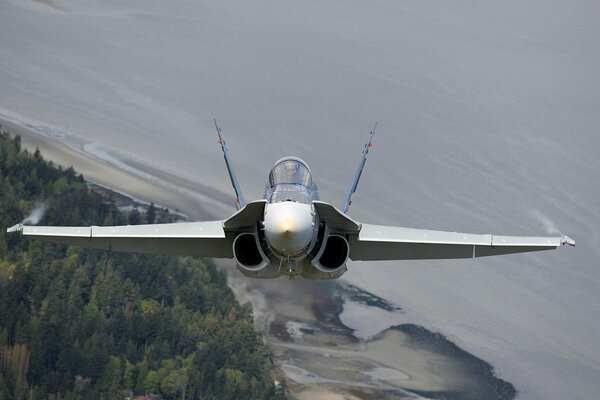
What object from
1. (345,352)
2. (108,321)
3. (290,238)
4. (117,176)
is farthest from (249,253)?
(117,176)

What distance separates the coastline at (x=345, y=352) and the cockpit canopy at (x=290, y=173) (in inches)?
1301

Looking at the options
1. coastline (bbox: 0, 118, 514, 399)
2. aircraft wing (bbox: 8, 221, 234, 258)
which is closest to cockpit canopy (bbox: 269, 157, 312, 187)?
aircraft wing (bbox: 8, 221, 234, 258)

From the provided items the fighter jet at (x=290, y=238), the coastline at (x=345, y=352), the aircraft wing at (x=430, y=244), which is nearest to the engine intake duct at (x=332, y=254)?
the fighter jet at (x=290, y=238)

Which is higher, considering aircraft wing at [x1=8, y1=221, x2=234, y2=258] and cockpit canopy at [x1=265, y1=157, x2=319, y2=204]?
cockpit canopy at [x1=265, y1=157, x2=319, y2=204]

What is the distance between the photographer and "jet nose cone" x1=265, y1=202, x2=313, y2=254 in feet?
82.8

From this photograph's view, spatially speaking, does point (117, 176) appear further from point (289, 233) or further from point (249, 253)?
point (289, 233)

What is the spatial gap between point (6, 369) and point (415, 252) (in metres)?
45.7

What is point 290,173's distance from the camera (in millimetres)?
28594

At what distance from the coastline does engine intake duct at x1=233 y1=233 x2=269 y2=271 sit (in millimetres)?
34142

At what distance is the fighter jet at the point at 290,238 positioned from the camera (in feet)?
85.5

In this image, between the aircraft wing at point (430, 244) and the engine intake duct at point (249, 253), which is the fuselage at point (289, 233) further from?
the aircraft wing at point (430, 244)

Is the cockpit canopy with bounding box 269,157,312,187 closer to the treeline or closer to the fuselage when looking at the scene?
the fuselage

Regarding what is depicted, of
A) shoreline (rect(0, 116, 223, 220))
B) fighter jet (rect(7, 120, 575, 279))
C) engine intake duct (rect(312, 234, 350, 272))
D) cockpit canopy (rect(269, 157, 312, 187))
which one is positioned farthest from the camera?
shoreline (rect(0, 116, 223, 220))

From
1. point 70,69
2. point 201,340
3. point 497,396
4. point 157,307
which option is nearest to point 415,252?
point 497,396
